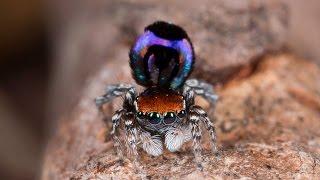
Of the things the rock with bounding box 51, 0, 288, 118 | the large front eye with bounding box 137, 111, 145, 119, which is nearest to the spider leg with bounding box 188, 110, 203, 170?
the large front eye with bounding box 137, 111, 145, 119

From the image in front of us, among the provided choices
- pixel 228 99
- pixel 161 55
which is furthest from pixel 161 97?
pixel 228 99

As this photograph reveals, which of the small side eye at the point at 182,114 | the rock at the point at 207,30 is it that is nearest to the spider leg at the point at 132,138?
the small side eye at the point at 182,114

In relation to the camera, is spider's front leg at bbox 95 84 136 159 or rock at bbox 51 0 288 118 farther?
rock at bbox 51 0 288 118

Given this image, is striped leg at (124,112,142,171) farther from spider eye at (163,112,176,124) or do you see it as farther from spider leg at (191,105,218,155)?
spider leg at (191,105,218,155)

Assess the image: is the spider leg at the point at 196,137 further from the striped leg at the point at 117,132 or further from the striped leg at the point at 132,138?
the striped leg at the point at 117,132

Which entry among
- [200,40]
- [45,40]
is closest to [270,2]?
[200,40]

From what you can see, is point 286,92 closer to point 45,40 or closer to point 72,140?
point 72,140
